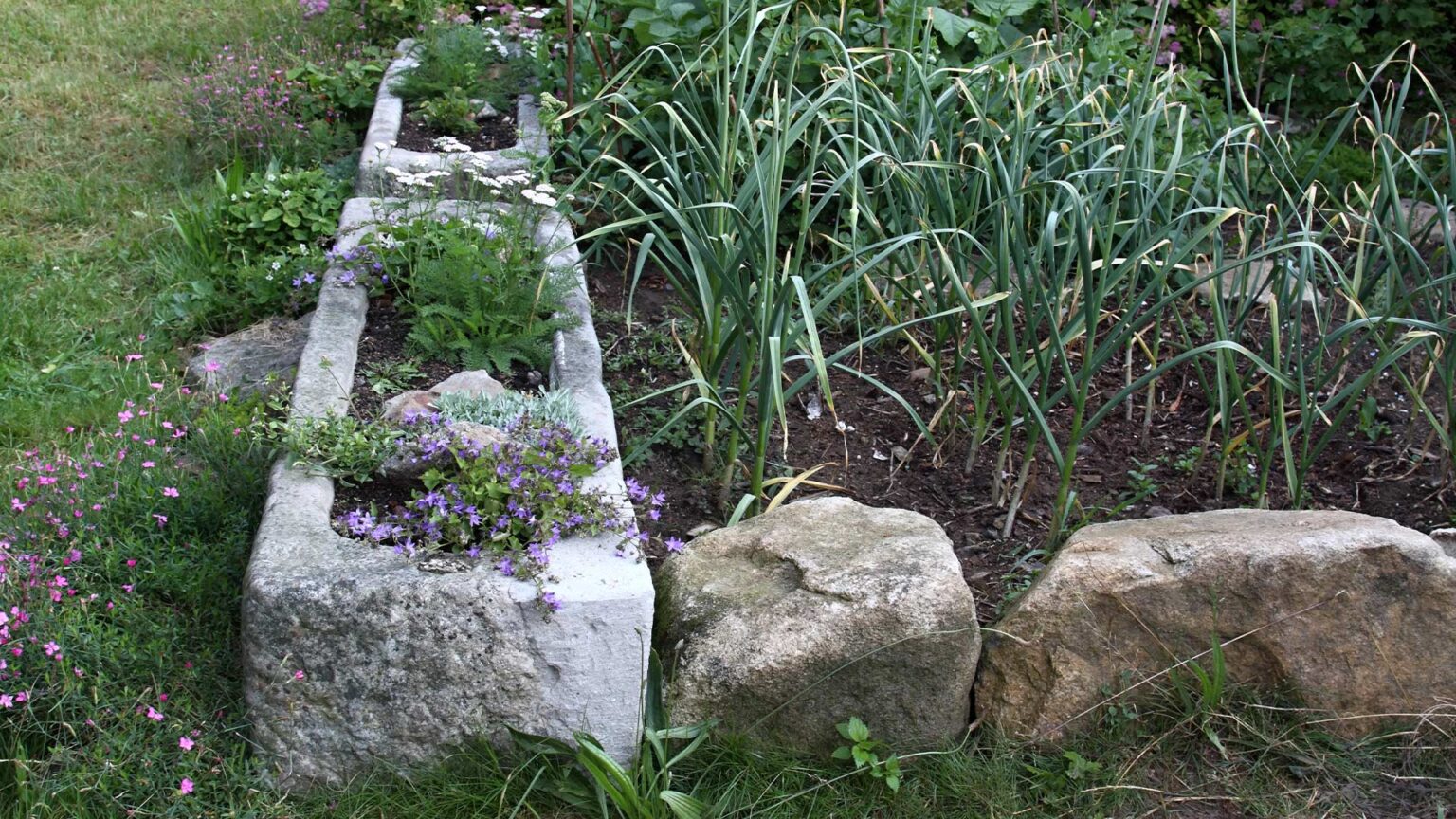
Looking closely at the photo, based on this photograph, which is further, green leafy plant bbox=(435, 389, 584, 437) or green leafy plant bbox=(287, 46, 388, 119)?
green leafy plant bbox=(287, 46, 388, 119)

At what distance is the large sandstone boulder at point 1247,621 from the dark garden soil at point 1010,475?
0.32 meters

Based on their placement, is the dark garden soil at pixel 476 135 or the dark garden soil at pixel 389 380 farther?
the dark garden soil at pixel 476 135

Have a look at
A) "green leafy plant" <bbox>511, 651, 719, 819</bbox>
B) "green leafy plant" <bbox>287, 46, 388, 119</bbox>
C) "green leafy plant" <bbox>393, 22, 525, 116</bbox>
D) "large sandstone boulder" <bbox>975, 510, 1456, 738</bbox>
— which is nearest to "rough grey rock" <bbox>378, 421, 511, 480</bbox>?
"green leafy plant" <bbox>511, 651, 719, 819</bbox>

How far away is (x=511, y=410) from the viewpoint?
9.62 feet

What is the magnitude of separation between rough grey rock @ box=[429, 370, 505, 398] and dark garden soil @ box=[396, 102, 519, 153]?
1.79 m

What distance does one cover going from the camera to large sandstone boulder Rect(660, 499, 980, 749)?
2.45 m

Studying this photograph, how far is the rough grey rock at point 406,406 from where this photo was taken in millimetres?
2893

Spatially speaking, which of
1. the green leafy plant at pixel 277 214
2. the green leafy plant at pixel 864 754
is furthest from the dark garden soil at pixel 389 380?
the green leafy plant at pixel 864 754

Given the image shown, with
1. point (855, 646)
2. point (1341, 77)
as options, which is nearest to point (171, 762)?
point (855, 646)

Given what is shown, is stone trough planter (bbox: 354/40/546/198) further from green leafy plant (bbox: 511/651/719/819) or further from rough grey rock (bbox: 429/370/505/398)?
green leafy plant (bbox: 511/651/719/819)

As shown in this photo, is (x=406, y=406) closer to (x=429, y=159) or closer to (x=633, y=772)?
(x=633, y=772)

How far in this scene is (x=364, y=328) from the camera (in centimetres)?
354

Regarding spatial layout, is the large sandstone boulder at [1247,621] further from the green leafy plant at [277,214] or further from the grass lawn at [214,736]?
the green leafy plant at [277,214]

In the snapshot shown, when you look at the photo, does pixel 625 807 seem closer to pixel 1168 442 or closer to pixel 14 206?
pixel 1168 442
